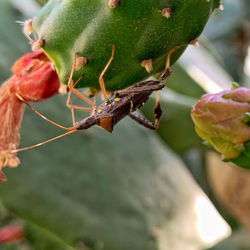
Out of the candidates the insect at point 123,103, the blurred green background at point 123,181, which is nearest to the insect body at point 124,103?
the insect at point 123,103

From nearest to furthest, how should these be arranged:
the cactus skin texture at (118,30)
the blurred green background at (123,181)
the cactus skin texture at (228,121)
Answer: the cactus skin texture at (118,30) → the cactus skin texture at (228,121) → the blurred green background at (123,181)

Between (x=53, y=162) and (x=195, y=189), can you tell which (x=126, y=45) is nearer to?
(x=53, y=162)

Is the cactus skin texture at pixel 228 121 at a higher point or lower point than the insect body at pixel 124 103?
lower

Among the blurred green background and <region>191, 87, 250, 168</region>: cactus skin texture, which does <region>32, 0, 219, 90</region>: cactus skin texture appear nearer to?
<region>191, 87, 250, 168</region>: cactus skin texture

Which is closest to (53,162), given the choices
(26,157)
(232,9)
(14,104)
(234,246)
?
(26,157)

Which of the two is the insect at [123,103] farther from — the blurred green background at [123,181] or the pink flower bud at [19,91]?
the blurred green background at [123,181]

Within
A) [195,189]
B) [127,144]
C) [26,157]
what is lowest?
[195,189]
